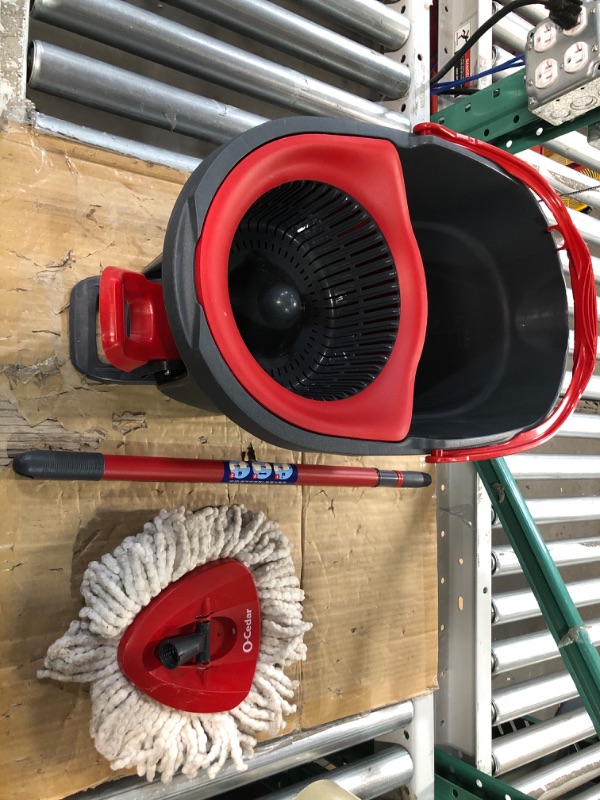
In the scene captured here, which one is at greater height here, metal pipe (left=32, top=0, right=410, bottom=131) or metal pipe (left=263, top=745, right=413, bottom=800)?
metal pipe (left=32, top=0, right=410, bottom=131)

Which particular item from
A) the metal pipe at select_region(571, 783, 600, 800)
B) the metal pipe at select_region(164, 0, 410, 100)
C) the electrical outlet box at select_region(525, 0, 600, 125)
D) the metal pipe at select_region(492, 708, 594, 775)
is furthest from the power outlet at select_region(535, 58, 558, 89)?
the metal pipe at select_region(571, 783, 600, 800)

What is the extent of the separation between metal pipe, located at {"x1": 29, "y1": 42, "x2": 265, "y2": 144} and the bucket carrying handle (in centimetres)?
26

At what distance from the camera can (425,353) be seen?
775 millimetres

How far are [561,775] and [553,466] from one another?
1.97 feet

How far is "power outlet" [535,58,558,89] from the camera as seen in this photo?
0.70 m

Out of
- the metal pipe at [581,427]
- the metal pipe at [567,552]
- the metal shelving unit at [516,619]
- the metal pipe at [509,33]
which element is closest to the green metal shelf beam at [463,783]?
the metal shelving unit at [516,619]

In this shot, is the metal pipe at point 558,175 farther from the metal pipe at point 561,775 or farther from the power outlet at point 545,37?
the metal pipe at point 561,775

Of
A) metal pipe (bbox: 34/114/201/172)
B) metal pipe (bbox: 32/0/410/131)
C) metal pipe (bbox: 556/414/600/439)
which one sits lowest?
metal pipe (bbox: 556/414/600/439)

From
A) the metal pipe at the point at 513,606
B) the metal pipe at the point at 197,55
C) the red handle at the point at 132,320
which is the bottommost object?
the metal pipe at the point at 513,606

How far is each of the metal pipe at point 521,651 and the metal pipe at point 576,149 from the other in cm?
96

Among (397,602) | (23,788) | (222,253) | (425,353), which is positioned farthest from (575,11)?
(23,788)

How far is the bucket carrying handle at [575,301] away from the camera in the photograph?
628 millimetres

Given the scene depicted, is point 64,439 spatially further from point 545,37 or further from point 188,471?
point 545,37

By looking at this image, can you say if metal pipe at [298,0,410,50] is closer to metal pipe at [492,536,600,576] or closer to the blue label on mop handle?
the blue label on mop handle
